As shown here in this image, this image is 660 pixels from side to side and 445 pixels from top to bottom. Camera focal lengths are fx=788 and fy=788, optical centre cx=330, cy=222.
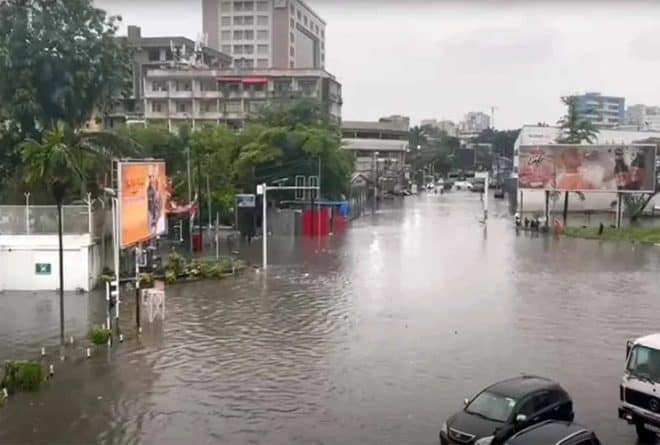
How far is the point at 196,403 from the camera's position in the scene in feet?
43.7

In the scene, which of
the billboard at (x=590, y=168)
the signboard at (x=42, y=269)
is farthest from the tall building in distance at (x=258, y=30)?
the signboard at (x=42, y=269)

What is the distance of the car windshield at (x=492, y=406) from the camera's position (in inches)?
443

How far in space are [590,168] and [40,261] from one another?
32.5 meters

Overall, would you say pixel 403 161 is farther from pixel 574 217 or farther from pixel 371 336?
pixel 371 336

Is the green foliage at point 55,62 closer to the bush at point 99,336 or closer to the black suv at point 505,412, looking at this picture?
the bush at point 99,336

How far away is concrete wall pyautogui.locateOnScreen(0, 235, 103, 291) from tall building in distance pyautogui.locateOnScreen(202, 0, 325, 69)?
3006 inches

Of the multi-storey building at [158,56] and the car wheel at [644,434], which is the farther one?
the multi-storey building at [158,56]

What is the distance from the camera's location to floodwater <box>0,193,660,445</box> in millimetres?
12344

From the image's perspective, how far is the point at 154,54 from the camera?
80.5 m

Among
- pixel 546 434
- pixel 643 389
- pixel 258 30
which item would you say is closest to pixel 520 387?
pixel 643 389

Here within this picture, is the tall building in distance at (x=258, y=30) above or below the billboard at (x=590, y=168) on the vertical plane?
above

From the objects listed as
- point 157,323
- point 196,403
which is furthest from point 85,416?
point 157,323

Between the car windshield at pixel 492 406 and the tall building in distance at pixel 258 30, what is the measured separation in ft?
295

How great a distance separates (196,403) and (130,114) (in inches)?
2532
